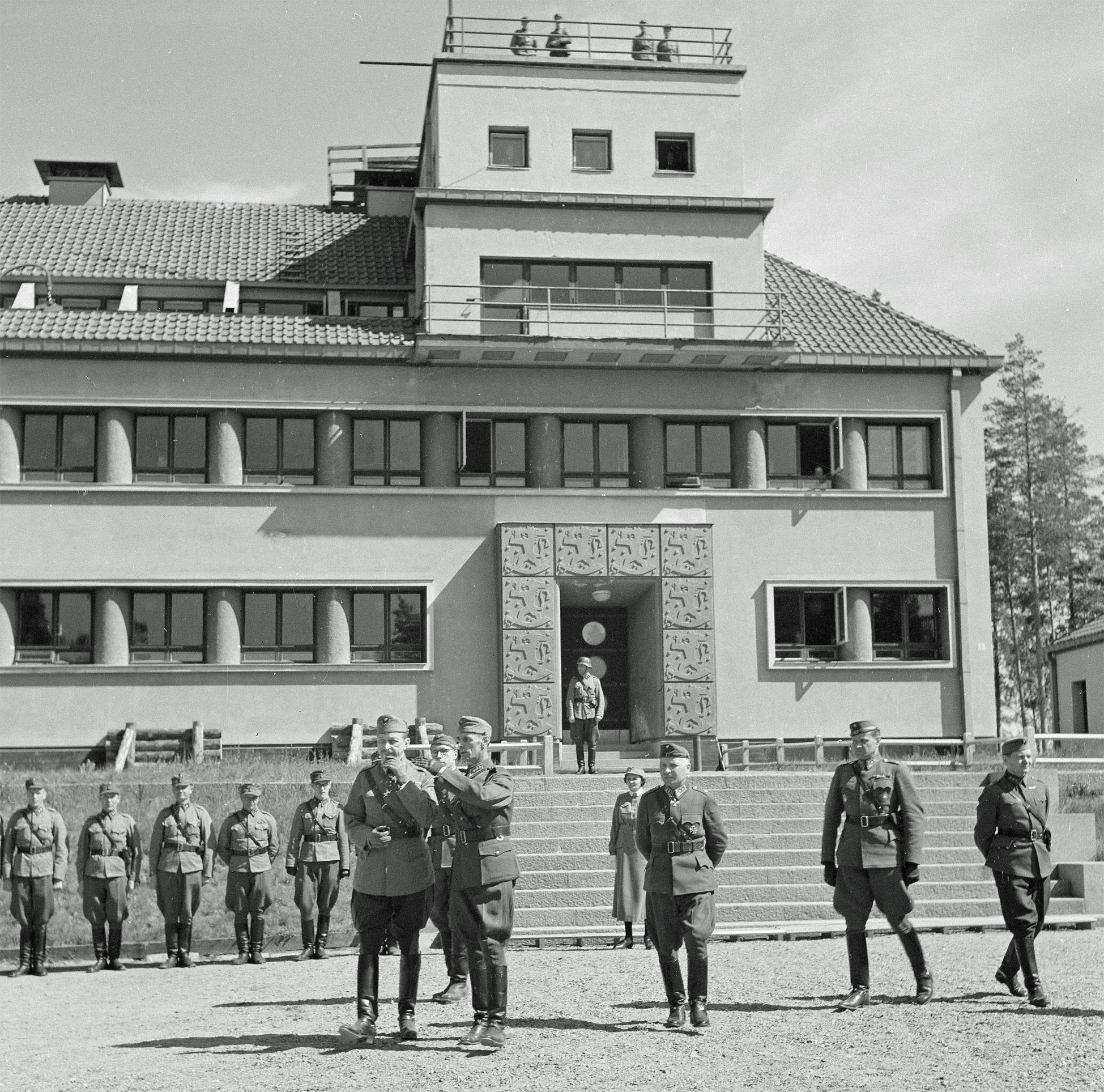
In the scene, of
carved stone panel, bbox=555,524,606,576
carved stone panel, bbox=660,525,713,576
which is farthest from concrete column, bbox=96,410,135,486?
carved stone panel, bbox=660,525,713,576

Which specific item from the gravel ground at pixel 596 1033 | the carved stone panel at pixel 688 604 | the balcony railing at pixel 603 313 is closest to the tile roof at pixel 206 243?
the balcony railing at pixel 603 313

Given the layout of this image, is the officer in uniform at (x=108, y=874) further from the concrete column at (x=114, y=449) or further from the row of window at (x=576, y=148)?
the row of window at (x=576, y=148)

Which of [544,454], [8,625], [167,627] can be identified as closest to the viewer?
[8,625]

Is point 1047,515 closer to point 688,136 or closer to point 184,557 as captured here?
point 688,136

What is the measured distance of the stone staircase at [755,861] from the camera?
17.9 m

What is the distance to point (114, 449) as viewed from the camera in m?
29.9

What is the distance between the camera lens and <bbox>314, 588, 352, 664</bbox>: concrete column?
29.8 m

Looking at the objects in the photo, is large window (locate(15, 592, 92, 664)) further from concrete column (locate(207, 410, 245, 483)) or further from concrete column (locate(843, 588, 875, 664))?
→ concrete column (locate(843, 588, 875, 664))

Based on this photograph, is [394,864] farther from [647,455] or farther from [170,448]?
[170,448]

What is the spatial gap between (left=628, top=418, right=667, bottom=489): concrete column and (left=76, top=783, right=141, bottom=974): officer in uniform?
1552cm

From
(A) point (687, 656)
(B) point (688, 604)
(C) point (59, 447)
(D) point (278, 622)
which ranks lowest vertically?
(A) point (687, 656)

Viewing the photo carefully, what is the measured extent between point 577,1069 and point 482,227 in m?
23.8

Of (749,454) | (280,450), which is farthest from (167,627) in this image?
(749,454)

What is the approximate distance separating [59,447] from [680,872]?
2209 cm
